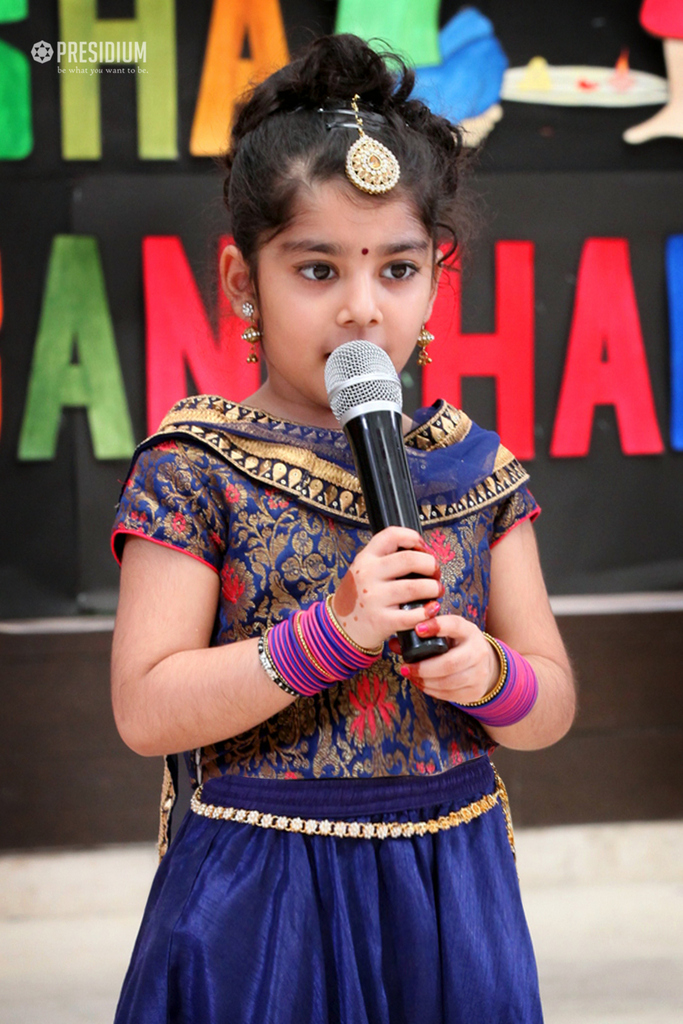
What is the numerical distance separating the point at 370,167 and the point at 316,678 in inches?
17.3

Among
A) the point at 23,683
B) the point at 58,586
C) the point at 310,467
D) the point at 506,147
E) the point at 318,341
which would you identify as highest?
the point at 506,147

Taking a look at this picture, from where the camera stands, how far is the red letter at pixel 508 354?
2.63 m

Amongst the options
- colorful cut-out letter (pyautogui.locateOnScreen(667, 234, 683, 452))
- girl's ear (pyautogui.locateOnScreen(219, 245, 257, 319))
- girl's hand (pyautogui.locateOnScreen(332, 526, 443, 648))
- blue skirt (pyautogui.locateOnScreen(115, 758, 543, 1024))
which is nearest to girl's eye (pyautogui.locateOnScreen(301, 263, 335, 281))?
girl's ear (pyautogui.locateOnScreen(219, 245, 257, 319))

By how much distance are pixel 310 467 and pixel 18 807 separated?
6.52 feet

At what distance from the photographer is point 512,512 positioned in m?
1.03

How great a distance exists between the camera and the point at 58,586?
8.42ft

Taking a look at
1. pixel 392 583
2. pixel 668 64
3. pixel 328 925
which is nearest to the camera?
pixel 392 583

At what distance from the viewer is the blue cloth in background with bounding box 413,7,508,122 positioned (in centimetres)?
255

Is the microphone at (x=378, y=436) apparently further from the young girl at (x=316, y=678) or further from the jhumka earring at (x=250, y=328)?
the jhumka earring at (x=250, y=328)

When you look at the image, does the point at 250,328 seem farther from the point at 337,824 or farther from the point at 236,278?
the point at 337,824

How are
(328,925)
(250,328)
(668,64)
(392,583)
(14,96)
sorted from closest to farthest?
(392,583)
(328,925)
(250,328)
(14,96)
(668,64)

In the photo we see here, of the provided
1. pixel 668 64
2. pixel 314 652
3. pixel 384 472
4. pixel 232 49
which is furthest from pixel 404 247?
pixel 668 64

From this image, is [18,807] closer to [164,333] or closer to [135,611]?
[164,333]

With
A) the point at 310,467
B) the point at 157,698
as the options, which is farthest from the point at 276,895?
the point at 310,467
